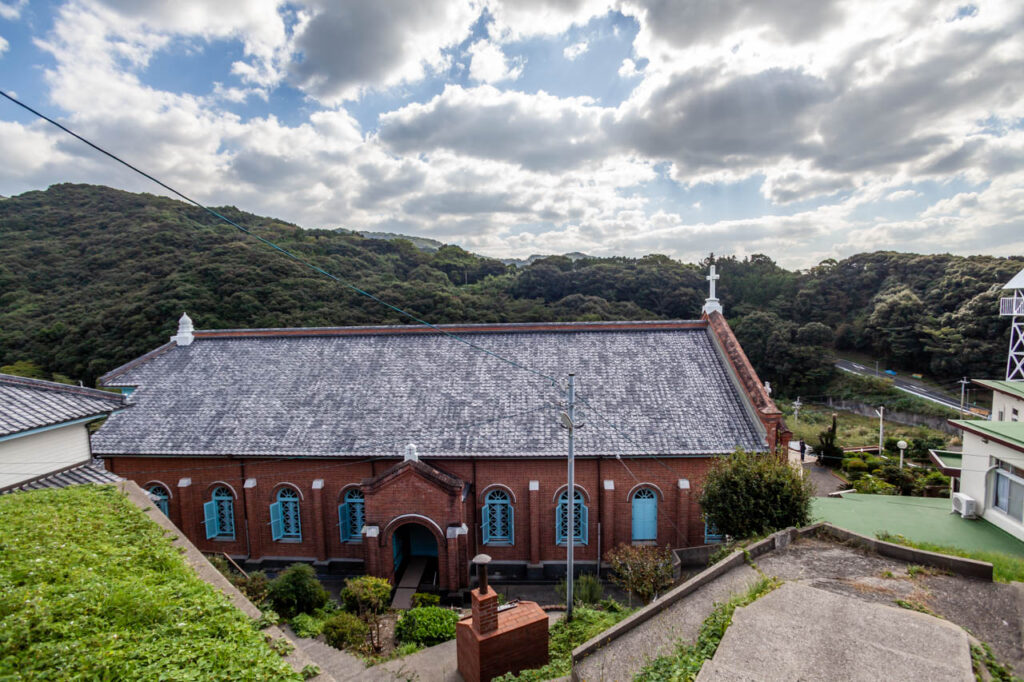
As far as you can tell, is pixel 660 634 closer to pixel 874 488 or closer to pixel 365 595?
pixel 365 595

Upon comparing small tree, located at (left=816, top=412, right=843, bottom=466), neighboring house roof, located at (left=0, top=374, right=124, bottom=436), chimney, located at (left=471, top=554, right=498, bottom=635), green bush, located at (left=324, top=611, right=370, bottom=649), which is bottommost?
small tree, located at (left=816, top=412, right=843, bottom=466)

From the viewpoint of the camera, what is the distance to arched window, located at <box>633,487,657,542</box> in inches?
710

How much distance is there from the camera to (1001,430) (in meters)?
15.6

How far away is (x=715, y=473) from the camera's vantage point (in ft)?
47.4

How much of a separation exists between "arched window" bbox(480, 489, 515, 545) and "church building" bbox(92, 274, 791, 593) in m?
0.05

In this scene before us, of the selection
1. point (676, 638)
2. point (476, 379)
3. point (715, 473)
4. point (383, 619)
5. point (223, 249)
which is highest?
point (223, 249)

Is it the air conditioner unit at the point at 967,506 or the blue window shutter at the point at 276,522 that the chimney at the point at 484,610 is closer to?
the blue window shutter at the point at 276,522

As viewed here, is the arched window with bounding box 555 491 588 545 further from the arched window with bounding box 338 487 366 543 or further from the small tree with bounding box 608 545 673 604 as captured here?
the arched window with bounding box 338 487 366 543

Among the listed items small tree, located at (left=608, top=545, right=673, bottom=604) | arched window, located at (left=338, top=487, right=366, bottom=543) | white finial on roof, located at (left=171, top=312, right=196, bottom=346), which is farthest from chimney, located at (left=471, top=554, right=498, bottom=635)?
white finial on roof, located at (left=171, top=312, right=196, bottom=346)

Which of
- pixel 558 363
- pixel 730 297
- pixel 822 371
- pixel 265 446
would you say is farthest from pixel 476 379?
pixel 730 297

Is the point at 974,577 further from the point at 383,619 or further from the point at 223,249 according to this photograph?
the point at 223,249

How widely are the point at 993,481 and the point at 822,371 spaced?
163ft

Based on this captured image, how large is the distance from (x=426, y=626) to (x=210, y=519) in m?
11.1

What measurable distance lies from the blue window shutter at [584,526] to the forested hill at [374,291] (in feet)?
93.6
